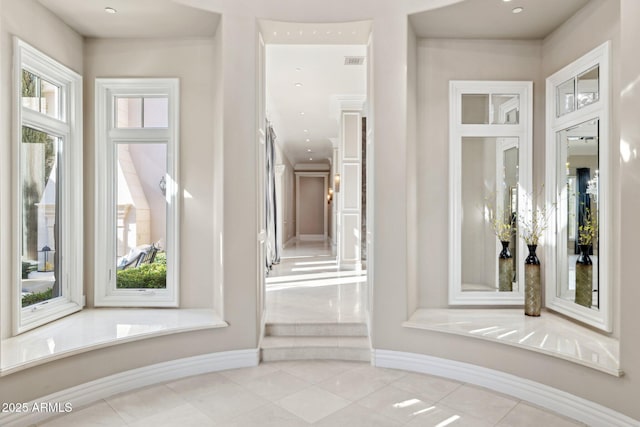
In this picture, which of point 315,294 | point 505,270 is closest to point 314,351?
point 315,294

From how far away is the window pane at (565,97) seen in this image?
337cm

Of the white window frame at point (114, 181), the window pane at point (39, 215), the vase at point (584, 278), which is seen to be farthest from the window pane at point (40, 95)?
the vase at point (584, 278)

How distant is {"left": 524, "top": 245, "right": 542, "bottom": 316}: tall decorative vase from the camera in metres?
3.44

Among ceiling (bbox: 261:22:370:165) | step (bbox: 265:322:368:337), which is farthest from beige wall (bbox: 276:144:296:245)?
step (bbox: 265:322:368:337)

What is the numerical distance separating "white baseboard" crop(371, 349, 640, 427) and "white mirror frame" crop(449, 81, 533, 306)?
749 mm

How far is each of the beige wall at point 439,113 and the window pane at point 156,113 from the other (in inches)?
96.7

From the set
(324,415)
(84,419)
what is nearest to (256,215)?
(324,415)

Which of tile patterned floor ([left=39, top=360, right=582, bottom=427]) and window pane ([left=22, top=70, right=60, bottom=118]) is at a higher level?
window pane ([left=22, top=70, right=60, bottom=118])

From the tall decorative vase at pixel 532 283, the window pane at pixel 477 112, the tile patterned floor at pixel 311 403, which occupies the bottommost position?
the tile patterned floor at pixel 311 403

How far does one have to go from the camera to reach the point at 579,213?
10.8ft

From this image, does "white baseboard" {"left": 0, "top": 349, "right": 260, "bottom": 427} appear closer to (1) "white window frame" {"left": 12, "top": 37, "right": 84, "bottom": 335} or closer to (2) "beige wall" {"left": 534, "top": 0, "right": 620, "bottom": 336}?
(1) "white window frame" {"left": 12, "top": 37, "right": 84, "bottom": 335}

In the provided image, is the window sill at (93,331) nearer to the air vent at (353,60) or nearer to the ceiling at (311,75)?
the ceiling at (311,75)

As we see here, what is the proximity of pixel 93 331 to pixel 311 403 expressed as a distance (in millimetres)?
1757

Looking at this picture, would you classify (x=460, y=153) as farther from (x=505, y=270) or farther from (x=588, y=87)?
(x=505, y=270)
